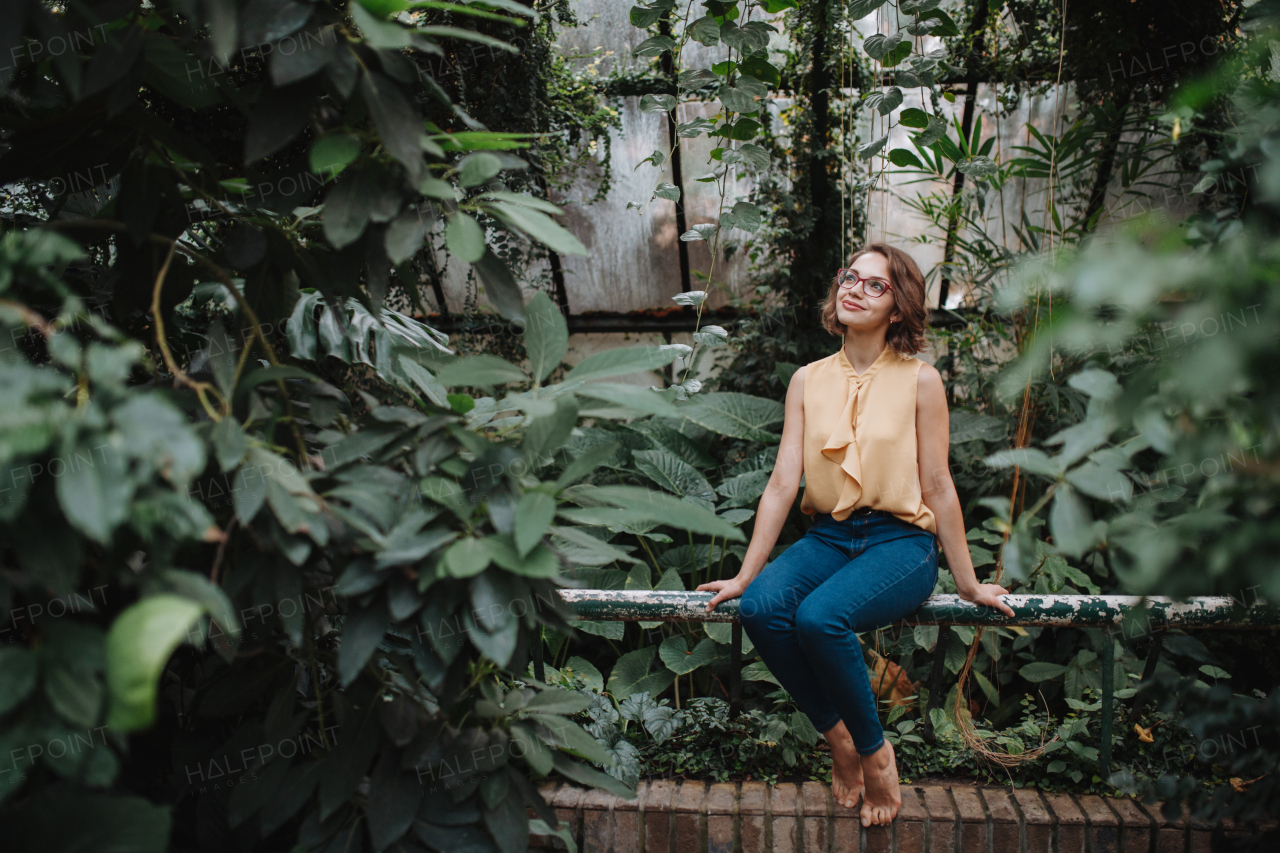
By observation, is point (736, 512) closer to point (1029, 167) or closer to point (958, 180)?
point (1029, 167)

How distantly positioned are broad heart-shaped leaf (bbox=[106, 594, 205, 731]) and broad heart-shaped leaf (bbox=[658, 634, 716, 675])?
160 centimetres

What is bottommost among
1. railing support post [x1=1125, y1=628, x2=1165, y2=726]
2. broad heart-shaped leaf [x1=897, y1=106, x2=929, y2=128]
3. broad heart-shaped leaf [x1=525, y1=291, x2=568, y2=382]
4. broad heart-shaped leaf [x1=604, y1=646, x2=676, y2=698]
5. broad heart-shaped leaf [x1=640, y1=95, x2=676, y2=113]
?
broad heart-shaped leaf [x1=604, y1=646, x2=676, y2=698]

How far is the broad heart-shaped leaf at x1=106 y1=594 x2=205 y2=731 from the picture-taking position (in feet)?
1.59

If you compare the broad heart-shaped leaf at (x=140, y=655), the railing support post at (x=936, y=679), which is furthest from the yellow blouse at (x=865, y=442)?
the broad heart-shaped leaf at (x=140, y=655)

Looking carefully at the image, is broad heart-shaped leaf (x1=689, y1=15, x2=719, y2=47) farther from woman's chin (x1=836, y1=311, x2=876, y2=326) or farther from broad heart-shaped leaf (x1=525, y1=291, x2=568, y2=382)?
broad heart-shaped leaf (x1=525, y1=291, x2=568, y2=382)

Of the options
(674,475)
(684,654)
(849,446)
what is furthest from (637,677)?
(849,446)

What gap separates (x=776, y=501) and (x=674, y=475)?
0.78m

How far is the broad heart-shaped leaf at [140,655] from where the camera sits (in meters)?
0.49

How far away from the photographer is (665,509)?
0.76m

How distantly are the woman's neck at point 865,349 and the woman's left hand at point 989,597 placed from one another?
563 millimetres

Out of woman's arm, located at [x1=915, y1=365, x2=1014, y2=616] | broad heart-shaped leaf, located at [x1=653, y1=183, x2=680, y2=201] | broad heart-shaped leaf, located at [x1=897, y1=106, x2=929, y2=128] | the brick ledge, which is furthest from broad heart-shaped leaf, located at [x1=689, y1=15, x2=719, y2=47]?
the brick ledge

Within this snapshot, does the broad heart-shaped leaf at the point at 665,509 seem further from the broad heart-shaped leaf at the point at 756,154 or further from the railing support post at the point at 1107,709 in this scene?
the broad heart-shaped leaf at the point at 756,154

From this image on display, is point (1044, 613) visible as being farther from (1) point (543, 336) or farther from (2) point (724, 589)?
(1) point (543, 336)

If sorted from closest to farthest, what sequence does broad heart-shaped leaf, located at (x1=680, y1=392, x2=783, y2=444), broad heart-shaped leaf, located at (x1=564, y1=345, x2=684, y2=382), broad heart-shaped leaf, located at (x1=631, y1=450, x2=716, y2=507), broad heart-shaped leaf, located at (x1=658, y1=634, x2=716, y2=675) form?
broad heart-shaped leaf, located at (x1=564, y1=345, x2=684, y2=382) → broad heart-shaped leaf, located at (x1=658, y1=634, x2=716, y2=675) → broad heart-shaped leaf, located at (x1=631, y1=450, x2=716, y2=507) → broad heart-shaped leaf, located at (x1=680, y1=392, x2=783, y2=444)
